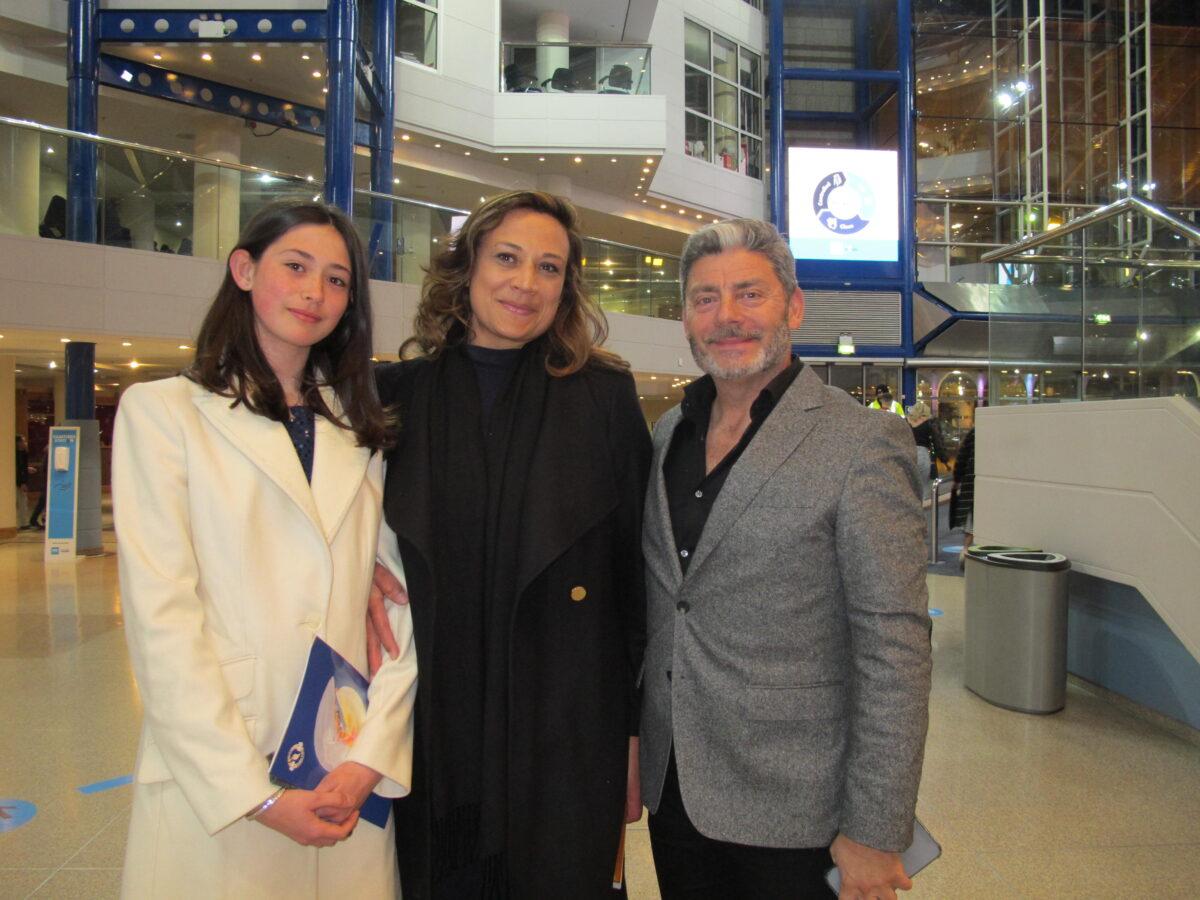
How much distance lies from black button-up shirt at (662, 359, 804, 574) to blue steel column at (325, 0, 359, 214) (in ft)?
31.5

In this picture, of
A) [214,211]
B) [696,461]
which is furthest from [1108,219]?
[214,211]

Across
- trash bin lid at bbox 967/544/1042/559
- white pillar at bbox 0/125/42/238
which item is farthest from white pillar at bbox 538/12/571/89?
trash bin lid at bbox 967/544/1042/559

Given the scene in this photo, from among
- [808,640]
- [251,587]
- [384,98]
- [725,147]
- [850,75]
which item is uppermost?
[850,75]

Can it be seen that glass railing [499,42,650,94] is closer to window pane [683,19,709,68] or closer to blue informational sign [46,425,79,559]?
window pane [683,19,709,68]

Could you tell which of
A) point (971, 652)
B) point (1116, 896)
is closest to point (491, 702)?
point (1116, 896)

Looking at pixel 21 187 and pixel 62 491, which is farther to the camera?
pixel 62 491

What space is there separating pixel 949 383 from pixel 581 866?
65.2 ft

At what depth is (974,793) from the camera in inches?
134

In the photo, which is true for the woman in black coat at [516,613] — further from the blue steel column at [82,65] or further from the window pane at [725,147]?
the window pane at [725,147]

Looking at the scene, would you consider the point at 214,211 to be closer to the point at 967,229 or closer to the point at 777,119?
the point at 777,119

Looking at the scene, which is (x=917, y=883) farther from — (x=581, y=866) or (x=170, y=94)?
(x=170, y=94)

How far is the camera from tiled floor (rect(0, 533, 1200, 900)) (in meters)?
2.72

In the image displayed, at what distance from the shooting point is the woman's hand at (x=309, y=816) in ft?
4.41

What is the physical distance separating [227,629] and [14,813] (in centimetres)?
260
